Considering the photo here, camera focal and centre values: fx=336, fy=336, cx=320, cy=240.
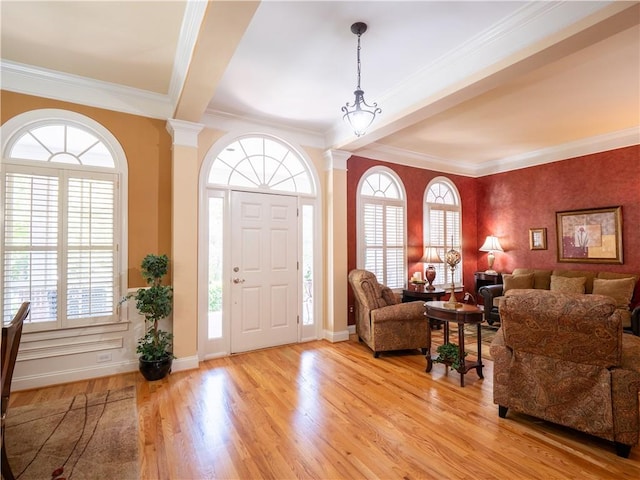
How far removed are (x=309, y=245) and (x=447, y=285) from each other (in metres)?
2.96

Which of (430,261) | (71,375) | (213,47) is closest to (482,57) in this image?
(213,47)

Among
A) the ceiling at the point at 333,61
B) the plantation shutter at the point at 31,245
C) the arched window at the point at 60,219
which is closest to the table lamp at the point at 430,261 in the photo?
the ceiling at the point at 333,61

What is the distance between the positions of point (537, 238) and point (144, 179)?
604 centimetres

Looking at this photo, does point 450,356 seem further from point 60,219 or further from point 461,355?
point 60,219

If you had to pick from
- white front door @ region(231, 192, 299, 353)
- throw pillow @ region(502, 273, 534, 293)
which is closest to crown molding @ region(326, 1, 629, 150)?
white front door @ region(231, 192, 299, 353)

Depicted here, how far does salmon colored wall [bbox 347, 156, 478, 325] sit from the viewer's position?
203 inches

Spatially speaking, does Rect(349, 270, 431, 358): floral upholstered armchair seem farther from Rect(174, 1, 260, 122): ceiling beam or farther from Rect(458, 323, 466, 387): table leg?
Rect(174, 1, 260, 122): ceiling beam

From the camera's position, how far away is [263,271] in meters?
4.43

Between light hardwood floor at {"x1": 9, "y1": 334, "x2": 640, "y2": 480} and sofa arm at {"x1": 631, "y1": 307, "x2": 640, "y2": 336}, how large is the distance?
2.11 metres

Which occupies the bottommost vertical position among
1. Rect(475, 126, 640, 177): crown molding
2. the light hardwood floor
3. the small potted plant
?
the light hardwood floor

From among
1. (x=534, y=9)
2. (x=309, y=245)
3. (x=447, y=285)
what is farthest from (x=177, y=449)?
(x=447, y=285)

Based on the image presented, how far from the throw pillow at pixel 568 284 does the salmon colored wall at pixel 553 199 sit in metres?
0.39

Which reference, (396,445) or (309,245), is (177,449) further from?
(309,245)

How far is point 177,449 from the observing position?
229cm
